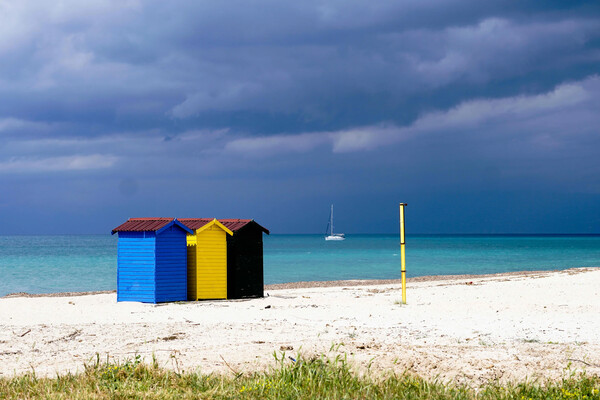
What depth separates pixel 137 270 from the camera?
16.3 meters

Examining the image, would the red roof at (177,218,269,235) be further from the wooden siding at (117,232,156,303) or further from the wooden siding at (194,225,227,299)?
the wooden siding at (117,232,156,303)

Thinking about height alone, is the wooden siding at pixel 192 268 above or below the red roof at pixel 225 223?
below

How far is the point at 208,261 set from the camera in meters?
16.8

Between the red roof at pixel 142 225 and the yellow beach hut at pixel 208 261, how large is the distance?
2.84 ft

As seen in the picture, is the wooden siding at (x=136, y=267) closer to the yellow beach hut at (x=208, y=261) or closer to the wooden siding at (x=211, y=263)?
the yellow beach hut at (x=208, y=261)

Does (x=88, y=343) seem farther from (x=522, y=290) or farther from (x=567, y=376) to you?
(x=522, y=290)

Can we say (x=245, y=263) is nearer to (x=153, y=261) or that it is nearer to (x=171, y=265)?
(x=171, y=265)

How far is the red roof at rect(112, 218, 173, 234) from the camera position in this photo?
16.1 meters

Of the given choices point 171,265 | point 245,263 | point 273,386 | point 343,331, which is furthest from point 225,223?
point 273,386

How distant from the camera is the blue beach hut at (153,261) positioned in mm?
16062

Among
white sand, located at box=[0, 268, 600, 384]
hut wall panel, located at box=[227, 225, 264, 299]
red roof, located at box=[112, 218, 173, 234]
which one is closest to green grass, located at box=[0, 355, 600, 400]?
white sand, located at box=[0, 268, 600, 384]

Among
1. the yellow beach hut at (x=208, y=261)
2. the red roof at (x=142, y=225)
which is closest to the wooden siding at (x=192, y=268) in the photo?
the yellow beach hut at (x=208, y=261)

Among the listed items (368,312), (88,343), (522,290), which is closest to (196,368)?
(88,343)

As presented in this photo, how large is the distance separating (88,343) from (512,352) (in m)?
6.20
